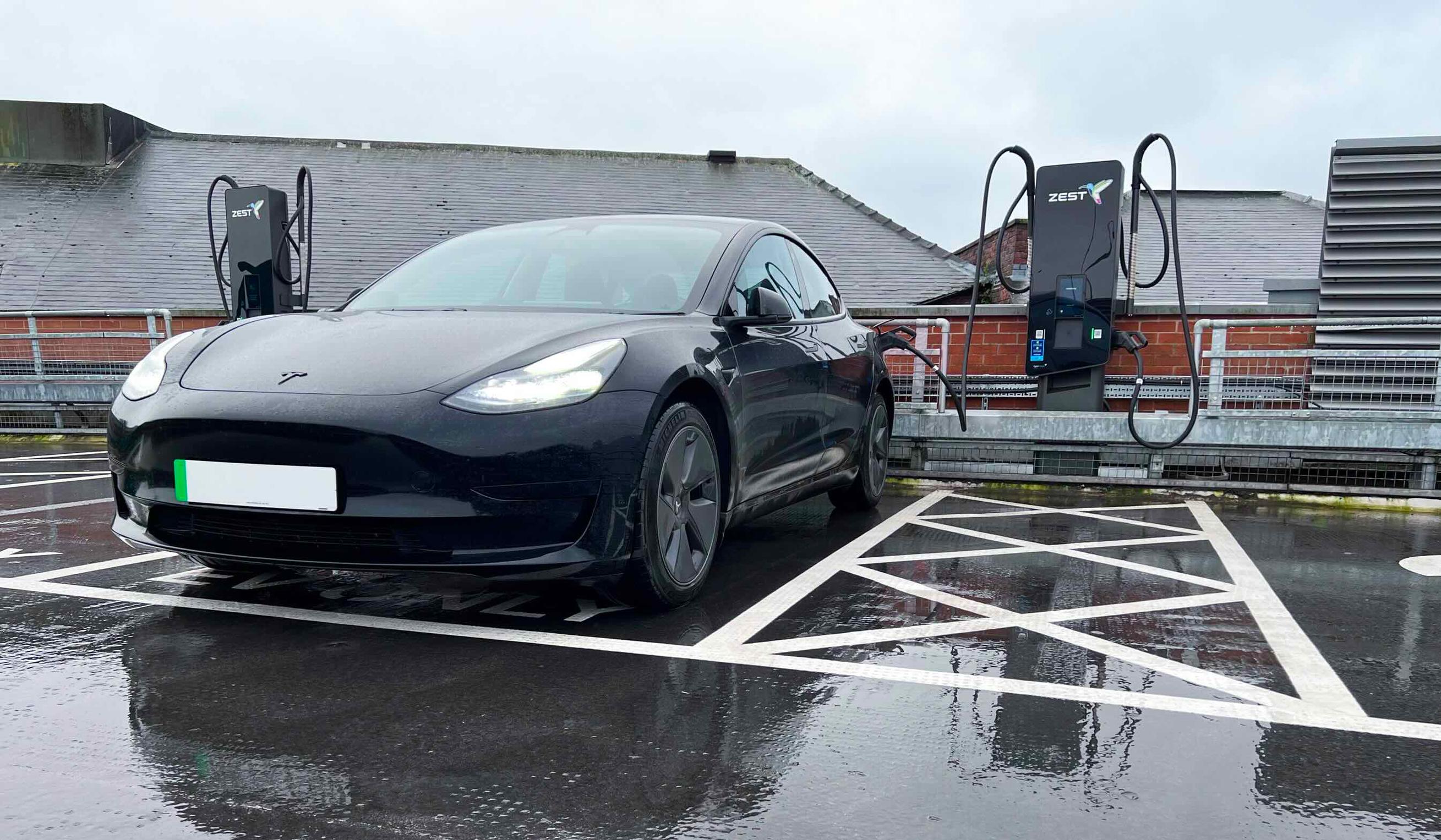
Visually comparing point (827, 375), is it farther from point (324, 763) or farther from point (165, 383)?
point (324, 763)

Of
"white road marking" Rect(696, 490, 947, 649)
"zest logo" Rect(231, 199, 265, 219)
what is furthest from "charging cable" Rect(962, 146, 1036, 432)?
"zest logo" Rect(231, 199, 265, 219)

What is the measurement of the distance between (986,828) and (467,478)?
177 centimetres

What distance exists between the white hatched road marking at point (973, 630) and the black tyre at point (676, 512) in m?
0.22

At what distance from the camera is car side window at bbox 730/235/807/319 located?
14.4ft

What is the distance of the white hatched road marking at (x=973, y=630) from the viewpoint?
2.86 metres

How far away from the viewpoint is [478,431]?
317 cm

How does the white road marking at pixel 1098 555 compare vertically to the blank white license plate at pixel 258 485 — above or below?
below

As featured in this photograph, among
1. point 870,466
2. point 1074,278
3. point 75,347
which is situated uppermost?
point 1074,278

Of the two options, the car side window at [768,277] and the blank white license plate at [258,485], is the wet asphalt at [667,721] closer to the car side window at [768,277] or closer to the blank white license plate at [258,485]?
the blank white license plate at [258,485]

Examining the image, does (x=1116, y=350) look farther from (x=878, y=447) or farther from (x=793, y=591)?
(x=793, y=591)

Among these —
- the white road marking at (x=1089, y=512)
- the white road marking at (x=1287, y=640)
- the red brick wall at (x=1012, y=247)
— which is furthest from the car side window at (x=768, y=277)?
the red brick wall at (x=1012, y=247)

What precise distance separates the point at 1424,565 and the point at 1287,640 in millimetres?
1950

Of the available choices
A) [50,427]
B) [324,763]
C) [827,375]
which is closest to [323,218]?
[50,427]

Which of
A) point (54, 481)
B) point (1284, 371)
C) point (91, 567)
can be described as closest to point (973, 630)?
point (91, 567)
